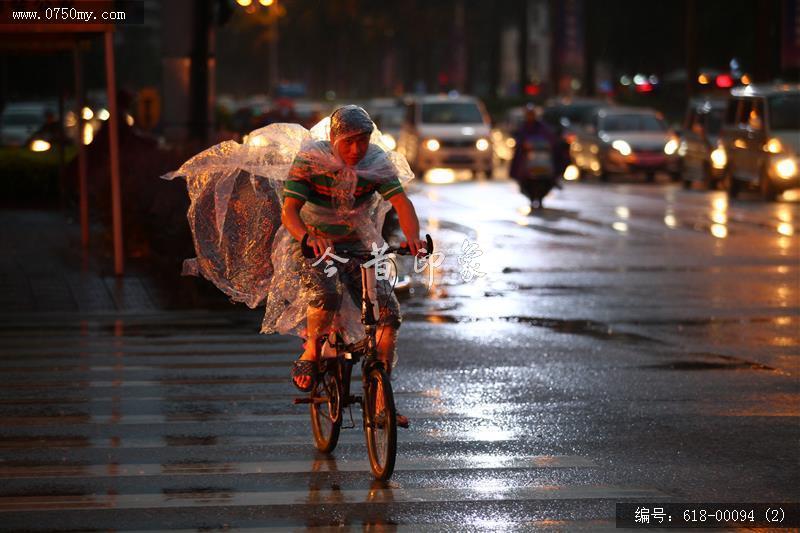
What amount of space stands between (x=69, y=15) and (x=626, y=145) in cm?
2273

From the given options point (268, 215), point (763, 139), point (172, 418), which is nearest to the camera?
point (268, 215)

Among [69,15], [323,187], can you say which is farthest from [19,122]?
[323,187]

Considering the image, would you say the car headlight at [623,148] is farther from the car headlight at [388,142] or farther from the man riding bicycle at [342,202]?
the man riding bicycle at [342,202]

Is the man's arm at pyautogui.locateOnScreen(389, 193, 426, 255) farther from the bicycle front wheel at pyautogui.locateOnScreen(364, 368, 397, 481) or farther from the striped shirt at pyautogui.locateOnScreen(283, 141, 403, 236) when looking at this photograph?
the bicycle front wheel at pyautogui.locateOnScreen(364, 368, 397, 481)

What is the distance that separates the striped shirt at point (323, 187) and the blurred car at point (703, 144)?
25619mm

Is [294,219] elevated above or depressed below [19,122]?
above

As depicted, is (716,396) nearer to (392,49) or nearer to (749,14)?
(749,14)

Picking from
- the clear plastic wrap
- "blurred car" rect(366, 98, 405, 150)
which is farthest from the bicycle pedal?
"blurred car" rect(366, 98, 405, 150)

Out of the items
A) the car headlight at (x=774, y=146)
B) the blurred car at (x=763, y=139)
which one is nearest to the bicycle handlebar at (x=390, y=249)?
the blurred car at (x=763, y=139)

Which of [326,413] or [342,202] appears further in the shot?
[326,413]

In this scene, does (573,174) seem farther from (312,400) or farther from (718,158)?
(312,400)

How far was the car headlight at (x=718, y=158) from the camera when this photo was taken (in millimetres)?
32531

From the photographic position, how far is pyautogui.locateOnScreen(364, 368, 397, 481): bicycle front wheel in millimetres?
7277

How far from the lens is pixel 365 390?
Answer: 25.2 feet
